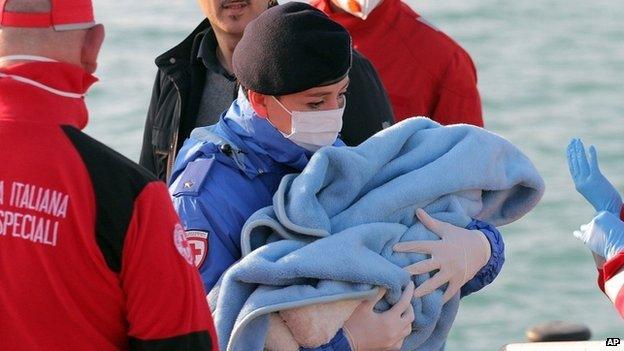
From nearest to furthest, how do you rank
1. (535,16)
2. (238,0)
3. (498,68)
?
(238,0)
(498,68)
(535,16)

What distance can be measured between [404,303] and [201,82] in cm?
109

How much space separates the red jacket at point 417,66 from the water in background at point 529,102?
122 inches

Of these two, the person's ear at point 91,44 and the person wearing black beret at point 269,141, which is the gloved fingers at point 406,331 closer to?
the person wearing black beret at point 269,141

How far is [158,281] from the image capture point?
2674mm

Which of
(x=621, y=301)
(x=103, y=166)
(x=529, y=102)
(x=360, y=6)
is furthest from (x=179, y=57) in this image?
(x=529, y=102)

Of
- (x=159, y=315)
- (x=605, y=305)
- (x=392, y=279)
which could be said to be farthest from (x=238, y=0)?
(x=605, y=305)

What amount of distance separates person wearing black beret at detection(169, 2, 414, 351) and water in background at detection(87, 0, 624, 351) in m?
4.30

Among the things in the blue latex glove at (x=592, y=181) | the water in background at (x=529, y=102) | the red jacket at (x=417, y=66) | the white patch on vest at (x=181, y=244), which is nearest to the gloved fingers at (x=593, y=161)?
the blue latex glove at (x=592, y=181)

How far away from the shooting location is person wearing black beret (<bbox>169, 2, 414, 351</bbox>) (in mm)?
3090

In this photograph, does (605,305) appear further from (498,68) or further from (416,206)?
(416,206)

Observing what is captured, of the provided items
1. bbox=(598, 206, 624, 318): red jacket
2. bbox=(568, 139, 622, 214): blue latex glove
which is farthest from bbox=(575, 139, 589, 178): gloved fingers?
bbox=(598, 206, 624, 318): red jacket

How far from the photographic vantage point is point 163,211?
8.87 feet

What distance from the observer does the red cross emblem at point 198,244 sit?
10.1 feet

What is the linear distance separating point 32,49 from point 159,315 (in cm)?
49
